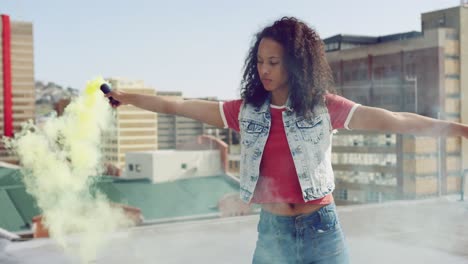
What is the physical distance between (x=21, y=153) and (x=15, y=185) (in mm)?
5417

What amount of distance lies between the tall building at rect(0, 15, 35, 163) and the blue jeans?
8210 millimetres

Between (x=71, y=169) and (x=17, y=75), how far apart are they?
7658mm

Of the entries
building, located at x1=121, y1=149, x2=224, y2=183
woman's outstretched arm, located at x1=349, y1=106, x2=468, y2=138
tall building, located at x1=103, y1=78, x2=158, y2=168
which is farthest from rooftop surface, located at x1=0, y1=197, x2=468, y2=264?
tall building, located at x1=103, y1=78, x2=158, y2=168

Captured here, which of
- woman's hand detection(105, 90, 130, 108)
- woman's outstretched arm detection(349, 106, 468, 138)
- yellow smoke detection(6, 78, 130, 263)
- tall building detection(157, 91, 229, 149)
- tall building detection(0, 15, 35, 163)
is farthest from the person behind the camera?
tall building detection(157, 91, 229, 149)

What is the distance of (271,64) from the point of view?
1692 mm

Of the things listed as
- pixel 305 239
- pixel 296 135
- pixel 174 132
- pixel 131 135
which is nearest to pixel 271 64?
pixel 296 135

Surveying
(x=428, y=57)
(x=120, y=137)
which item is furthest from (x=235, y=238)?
(x=428, y=57)

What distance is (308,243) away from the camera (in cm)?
165

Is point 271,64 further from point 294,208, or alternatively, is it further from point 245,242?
point 245,242

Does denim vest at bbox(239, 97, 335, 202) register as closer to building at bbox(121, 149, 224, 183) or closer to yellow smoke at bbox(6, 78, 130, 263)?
yellow smoke at bbox(6, 78, 130, 263)

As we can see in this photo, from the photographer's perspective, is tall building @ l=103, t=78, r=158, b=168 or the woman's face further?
tall building @ l=103, t=78, r=158, b=168

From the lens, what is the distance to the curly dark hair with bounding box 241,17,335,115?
168 cm

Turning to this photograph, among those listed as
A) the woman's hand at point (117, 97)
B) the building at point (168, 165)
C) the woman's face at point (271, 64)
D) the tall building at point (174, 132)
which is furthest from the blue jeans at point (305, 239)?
the tall building at point (174, 132)

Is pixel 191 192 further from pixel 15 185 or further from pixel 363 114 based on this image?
pixel 363 114
